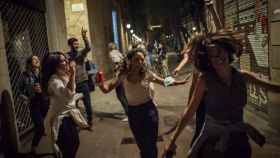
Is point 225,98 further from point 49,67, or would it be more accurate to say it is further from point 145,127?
point 49,67

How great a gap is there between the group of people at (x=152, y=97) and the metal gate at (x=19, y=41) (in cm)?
118

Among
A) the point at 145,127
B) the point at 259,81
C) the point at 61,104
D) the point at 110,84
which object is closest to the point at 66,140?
the point at 61,104

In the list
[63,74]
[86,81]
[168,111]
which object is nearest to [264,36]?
[168,111]

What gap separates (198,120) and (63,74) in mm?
1760

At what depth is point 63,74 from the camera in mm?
4316

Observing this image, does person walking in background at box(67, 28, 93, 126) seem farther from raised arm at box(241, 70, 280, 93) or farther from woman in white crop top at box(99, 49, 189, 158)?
raised arm at box(241, 70, 280, 93)

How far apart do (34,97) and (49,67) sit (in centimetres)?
160

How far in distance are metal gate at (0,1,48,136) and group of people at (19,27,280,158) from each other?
118 centimetres

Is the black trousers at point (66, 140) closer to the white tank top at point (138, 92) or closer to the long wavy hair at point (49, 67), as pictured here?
the long wavy hair at point (49, 67)

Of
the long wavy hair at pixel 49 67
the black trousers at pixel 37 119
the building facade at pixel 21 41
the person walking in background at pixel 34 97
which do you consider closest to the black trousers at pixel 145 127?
the long wavy hair at pixel 49 67

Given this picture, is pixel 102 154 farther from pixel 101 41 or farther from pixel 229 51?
pixel 101 41

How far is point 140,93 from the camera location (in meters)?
4.27

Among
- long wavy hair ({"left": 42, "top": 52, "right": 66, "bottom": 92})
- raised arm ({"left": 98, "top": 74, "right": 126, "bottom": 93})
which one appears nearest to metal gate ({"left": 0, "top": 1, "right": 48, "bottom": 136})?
long wavy hair ({"left": 42, "top": 52, "right": 66, "bottom": 92})

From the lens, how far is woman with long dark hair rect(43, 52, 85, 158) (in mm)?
4156
